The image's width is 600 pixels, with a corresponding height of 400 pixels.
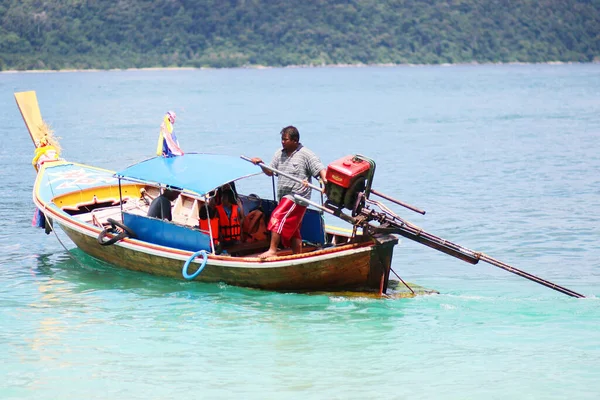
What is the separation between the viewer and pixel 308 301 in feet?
36.4

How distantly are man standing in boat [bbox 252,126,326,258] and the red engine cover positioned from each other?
526 mm

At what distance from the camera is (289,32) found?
127000mm

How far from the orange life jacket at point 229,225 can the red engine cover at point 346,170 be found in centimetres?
197

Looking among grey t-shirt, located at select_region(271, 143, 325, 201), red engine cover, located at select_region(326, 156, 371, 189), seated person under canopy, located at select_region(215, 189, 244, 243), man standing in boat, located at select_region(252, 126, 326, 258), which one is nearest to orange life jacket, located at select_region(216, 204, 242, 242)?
seated person under canopy, located at select_region(215, 189, 244, 243)

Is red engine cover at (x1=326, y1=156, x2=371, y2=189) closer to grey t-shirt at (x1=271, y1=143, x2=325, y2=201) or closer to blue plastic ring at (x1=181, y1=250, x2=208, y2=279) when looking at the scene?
grey t-shirt at (x1=271, y1=143, x2=325, y2=201)

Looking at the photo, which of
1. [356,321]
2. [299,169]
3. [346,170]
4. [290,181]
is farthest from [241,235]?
[346,170]

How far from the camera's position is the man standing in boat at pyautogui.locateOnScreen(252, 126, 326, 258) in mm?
10898

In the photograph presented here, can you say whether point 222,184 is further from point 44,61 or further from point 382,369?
point 44,61

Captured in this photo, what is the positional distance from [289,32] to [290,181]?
388 ft

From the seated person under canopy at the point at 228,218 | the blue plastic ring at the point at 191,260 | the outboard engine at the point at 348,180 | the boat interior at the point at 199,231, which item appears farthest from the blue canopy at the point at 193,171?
A: the outboard engine at the point at 348,180

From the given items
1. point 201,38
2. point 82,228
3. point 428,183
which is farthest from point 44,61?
point 82,228

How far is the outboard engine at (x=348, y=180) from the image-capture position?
403 inches

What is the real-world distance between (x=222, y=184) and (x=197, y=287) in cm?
147

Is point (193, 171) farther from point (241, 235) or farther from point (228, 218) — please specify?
point (241, 235)
